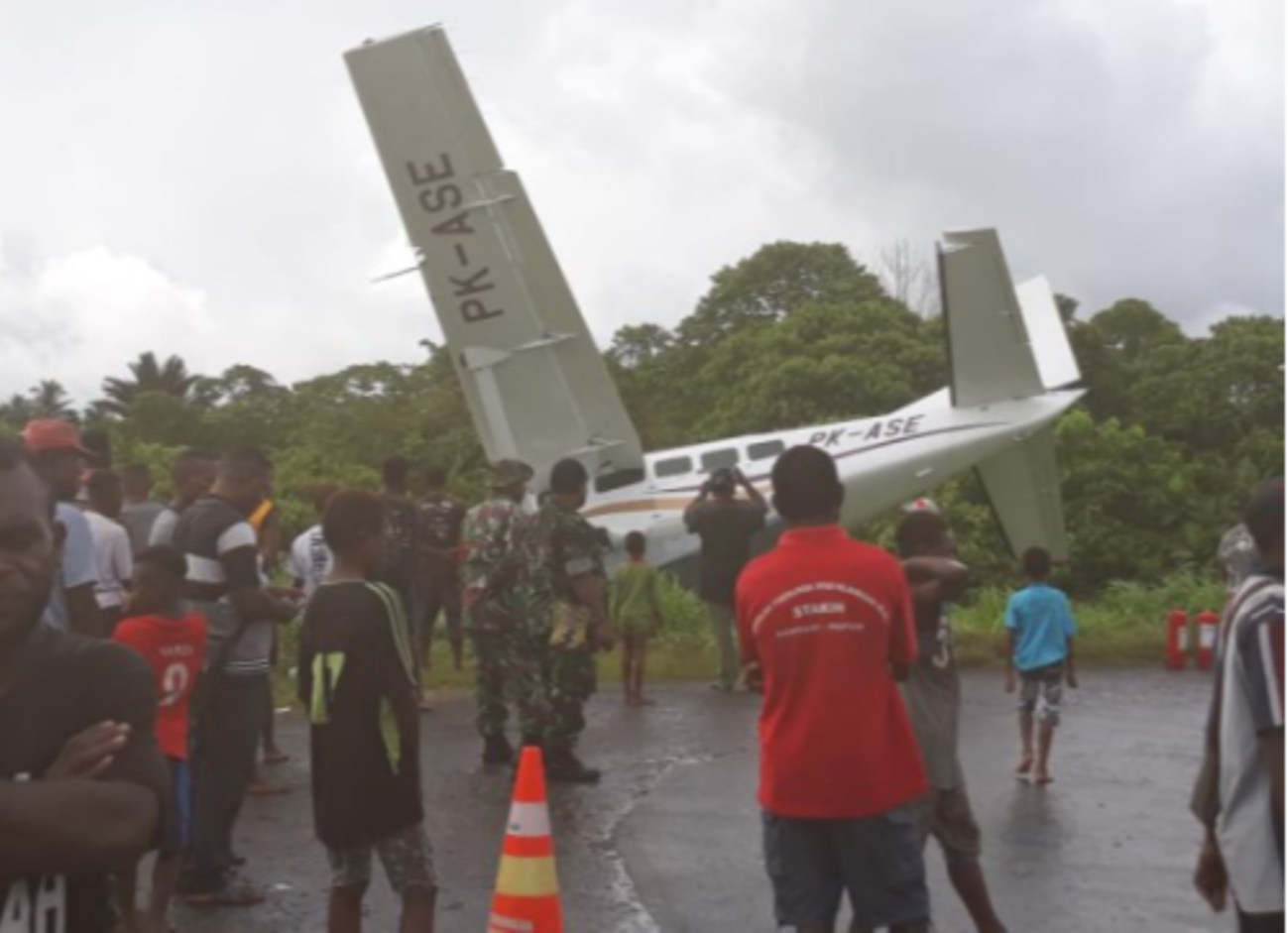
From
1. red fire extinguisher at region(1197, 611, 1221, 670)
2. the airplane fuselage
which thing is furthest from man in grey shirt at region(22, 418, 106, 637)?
the airplane fuselage

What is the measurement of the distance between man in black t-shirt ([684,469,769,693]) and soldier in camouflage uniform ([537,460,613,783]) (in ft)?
12.8

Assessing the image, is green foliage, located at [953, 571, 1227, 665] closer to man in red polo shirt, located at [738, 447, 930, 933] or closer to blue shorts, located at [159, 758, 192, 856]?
blue shorts, located at [159, 758, 192, 856]

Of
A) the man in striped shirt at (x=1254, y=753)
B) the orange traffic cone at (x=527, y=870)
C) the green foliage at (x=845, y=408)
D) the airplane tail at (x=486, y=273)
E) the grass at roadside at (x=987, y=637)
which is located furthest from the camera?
the green foliage at (x=845, y=408)

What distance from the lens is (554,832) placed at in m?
7.25

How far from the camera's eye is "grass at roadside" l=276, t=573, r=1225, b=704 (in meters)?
13.4

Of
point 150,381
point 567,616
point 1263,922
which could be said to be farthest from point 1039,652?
point 150,381

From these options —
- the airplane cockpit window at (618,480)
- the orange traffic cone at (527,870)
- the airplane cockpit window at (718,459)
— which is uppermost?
the airplane cockpit window at (718,459)

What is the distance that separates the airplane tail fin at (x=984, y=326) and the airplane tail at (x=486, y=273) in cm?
388

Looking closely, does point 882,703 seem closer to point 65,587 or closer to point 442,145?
point 65,587

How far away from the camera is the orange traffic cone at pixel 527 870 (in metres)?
4.85

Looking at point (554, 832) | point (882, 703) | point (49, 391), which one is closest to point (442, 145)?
point (554, 832)

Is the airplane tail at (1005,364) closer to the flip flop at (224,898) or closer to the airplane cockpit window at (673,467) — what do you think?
the airplane cockpit window at (673,467)

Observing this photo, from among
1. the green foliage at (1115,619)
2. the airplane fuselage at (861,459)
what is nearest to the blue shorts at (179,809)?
the green foliage at (1115,619)

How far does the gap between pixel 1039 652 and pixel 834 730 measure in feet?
15.7
